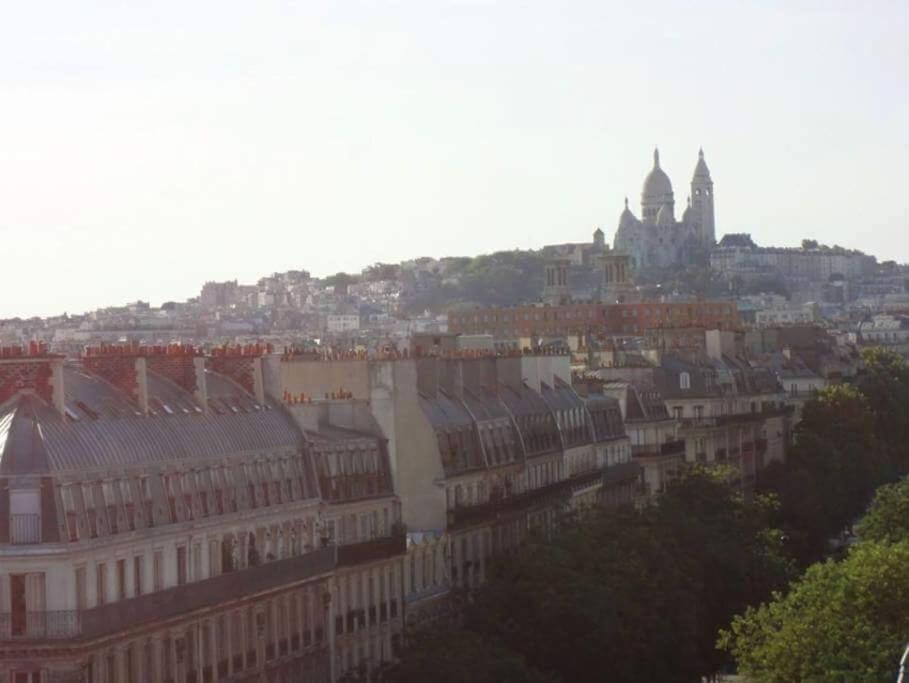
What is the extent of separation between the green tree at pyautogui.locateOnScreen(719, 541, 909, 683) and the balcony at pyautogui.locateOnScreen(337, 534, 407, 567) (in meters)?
7.33

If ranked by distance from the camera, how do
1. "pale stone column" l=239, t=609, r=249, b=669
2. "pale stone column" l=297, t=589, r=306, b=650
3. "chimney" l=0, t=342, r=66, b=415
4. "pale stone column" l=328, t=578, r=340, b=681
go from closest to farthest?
"chimney" l=0, t=342, r=66, b=415 < "pale stone column" l=239, t=609, r=249, b=669 < "pale stone column" l=297, t=589, r=306, b=650 < "pale stone column" l=328, t=578, r=340, b=681

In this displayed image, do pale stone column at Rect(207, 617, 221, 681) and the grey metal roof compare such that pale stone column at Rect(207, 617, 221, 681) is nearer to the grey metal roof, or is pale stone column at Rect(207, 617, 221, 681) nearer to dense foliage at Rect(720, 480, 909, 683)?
the grey metal roof

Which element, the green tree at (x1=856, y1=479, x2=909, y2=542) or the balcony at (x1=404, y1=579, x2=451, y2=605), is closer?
the balcony at (x1=404, y1=579, x2=451, y2=605)

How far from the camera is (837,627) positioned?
57.1 metres

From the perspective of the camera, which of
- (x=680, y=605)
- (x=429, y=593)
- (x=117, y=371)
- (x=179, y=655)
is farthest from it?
(x=680, y=605)

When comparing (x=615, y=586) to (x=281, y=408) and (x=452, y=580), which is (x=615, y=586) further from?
(x=281, y=408)

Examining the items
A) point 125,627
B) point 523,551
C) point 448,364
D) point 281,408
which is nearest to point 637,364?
point 448,364

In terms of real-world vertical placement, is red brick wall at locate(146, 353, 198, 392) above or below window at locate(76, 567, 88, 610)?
above

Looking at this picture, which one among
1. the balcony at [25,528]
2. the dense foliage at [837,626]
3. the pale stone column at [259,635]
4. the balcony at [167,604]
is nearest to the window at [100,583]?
the balcony at [167,604]

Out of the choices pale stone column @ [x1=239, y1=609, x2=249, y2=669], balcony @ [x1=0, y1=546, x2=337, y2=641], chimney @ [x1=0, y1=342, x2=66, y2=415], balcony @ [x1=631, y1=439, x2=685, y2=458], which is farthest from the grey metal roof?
balcony @ [x1=631, y1=439, x2=685, y2=458]

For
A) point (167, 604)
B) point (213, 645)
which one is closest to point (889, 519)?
point (213, 645)

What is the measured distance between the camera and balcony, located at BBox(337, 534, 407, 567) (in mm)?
57844

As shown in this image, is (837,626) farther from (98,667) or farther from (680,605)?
(98,667)

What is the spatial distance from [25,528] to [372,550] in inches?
610
